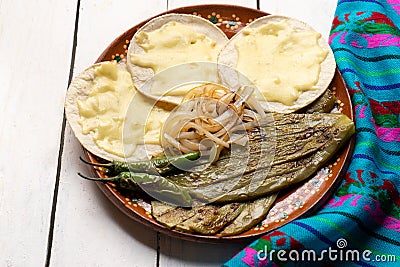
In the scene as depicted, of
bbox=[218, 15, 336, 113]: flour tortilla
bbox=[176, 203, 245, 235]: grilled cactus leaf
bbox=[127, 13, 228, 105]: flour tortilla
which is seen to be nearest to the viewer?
bbox=[176, 203, 245, 235]: grilled cactus leaf

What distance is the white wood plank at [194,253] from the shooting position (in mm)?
3607

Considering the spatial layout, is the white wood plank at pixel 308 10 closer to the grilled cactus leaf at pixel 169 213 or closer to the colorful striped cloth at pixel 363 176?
the colorful striped cloth at pixel 363 176

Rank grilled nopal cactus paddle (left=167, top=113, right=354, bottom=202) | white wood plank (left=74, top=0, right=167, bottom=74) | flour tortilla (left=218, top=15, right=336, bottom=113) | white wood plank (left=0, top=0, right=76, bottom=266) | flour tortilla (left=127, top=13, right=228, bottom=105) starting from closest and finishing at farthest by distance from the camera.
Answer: grilled nopal cactus paddle (left=167, top=113, right=354, bottom=202)
white wood plank (left=0, top=0, right=76, bottom=266)
flour tortilla (left=218, top=15, right=336, bottom=113)
flour tortilla (left=127, top=13, right=228, bottom=105)
white wood plank (left=74, top=0, right=167, bottom=74)

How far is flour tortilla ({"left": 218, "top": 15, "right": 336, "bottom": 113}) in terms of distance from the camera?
12.5ft

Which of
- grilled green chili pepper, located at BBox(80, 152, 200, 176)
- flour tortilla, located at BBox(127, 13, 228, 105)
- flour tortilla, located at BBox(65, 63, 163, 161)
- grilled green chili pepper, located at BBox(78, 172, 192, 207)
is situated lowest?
grilled green chili pepper, located at BBox(78, 172, 192, 207)

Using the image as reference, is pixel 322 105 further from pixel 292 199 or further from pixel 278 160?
pixel 292 199

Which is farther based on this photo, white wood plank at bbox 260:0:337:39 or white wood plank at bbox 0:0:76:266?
white wood plank at bbox 260:0:337:39

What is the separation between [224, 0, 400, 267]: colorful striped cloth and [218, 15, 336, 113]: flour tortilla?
0.15 metres

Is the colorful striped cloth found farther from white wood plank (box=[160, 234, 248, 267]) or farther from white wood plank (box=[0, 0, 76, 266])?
white wood plank (box=[0, 0, 76, 266])

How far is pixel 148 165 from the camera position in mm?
3627

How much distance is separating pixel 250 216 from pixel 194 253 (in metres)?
0.38

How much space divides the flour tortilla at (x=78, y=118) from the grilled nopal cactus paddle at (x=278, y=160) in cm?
21

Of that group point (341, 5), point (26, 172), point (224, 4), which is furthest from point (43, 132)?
point (341, 5)

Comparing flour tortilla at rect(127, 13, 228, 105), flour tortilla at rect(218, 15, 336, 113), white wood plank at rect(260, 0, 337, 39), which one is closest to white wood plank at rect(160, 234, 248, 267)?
flour tortilla at rect(218, 15, 336, 113)
